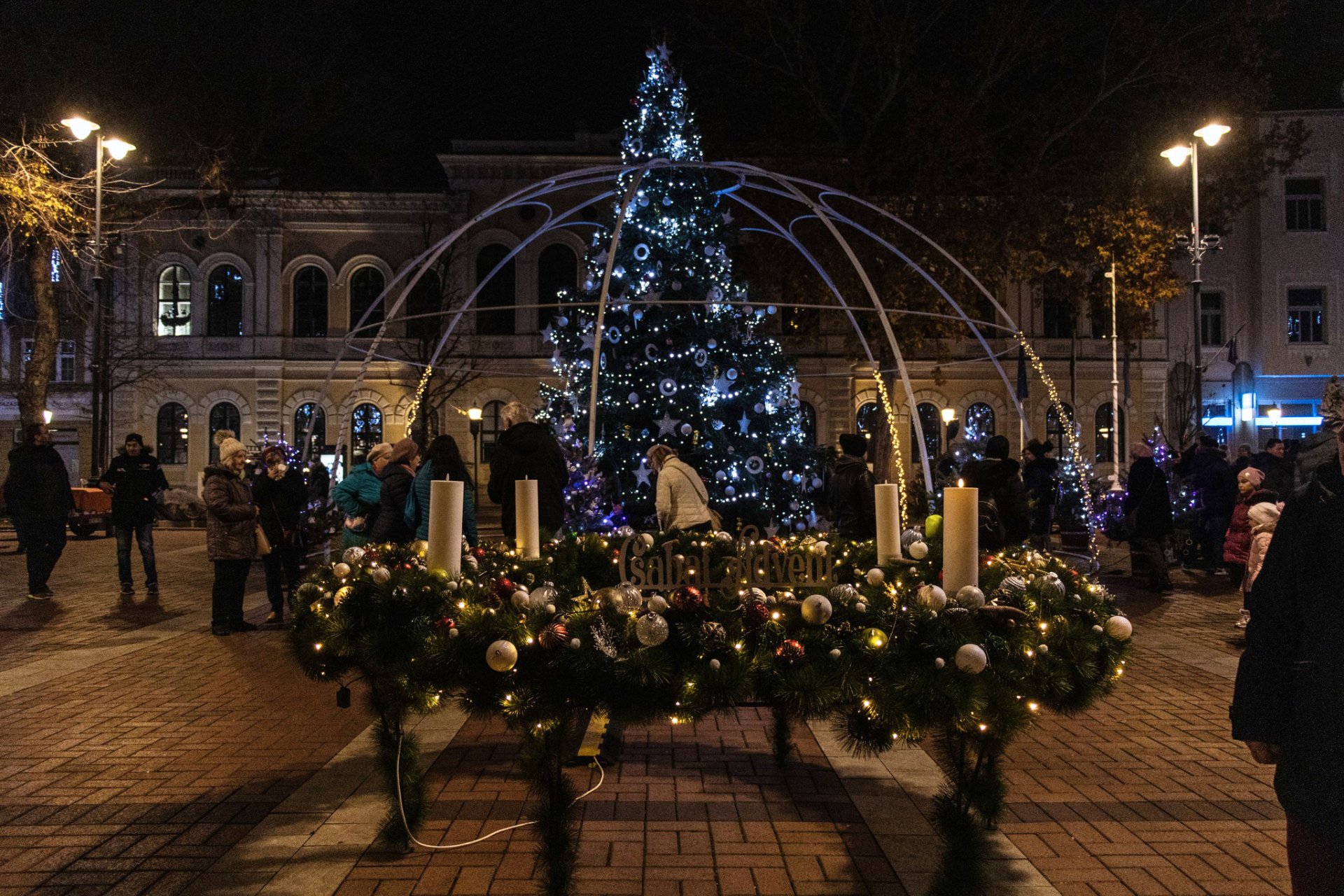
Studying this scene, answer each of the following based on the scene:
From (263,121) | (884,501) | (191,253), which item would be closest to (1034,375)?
(263,121)

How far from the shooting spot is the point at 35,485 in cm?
1212

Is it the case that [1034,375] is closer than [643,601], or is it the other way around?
[643,601]

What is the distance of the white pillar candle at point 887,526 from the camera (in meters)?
4.81

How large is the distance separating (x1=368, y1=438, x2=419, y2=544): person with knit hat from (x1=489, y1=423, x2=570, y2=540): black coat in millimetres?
670

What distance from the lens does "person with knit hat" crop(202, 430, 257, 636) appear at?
10109mm

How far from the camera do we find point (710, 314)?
49.6 feet

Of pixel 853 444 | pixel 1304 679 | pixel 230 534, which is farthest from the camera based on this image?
pixel 230 534

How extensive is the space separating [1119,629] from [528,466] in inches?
218

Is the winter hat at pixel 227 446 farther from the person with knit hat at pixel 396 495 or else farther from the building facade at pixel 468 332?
the building facade at pixel 468 332

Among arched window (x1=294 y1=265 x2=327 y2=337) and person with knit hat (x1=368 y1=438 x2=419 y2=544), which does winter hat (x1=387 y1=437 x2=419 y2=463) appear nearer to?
person with knit hat (x1=368 y1=438 x2=419 y2=544)

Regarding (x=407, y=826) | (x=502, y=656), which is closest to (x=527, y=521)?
(x=407, y=826)

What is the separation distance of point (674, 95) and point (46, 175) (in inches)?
449

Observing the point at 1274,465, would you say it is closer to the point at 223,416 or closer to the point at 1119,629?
the point at 1119,629

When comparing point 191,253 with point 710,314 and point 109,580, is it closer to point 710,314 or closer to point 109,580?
point 109,580
